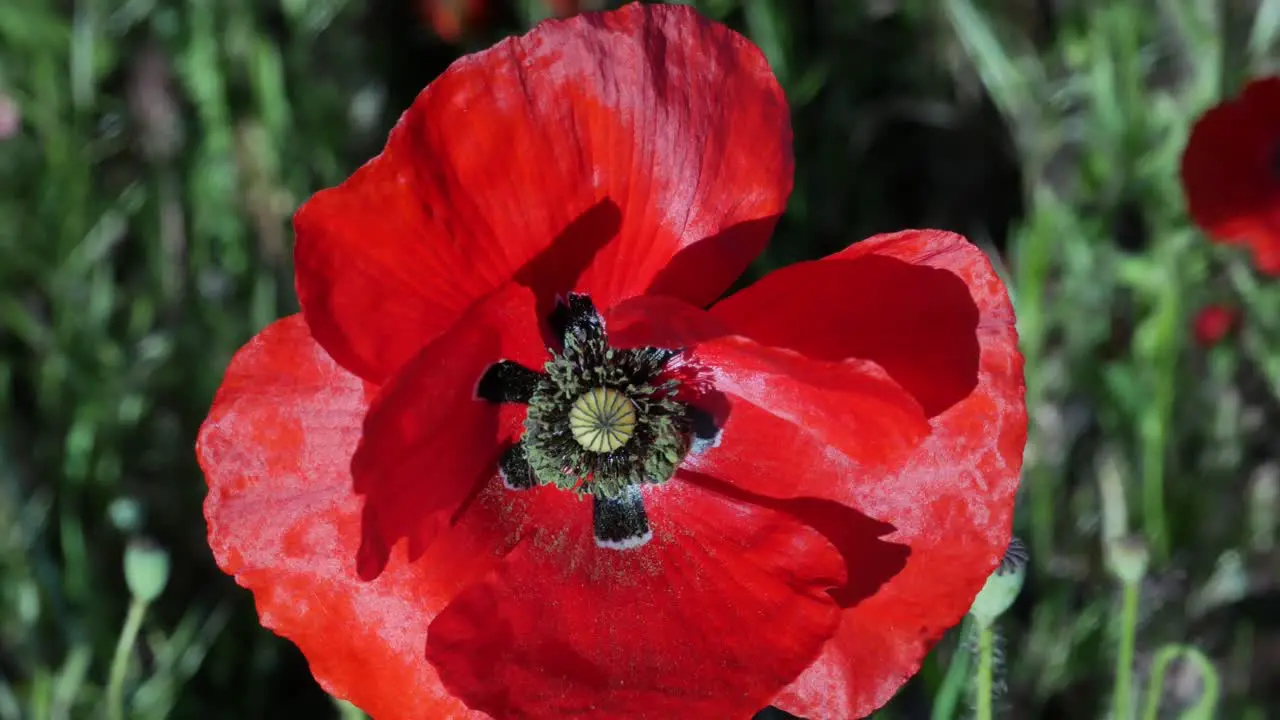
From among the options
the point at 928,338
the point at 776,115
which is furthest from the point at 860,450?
the point at 776,115

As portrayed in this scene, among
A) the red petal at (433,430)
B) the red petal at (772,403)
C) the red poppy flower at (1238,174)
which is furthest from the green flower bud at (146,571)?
the red poppy flower at (1238,174)

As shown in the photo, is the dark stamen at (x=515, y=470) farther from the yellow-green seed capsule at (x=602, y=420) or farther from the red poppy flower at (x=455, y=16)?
the red poppy flower at (x=455, y=16)

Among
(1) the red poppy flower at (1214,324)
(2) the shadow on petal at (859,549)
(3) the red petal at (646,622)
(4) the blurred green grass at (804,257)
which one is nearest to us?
(3) the red petal at (646,622)

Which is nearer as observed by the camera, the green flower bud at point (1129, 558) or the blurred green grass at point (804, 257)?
the green flower bud at point (1129, 558)

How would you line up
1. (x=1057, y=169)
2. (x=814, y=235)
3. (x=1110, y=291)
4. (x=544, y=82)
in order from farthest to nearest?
(x=1057, y=169) → (x=814, y=235) → (x=1110, y=291) → (x=544, y=82)

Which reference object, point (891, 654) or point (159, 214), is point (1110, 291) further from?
point (159, 214)

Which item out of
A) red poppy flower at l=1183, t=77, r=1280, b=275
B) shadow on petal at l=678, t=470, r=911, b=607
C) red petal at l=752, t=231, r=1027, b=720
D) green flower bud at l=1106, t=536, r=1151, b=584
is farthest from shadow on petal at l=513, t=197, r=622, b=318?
red poppy flower at l=1183, t=77, r=1280, b=275
